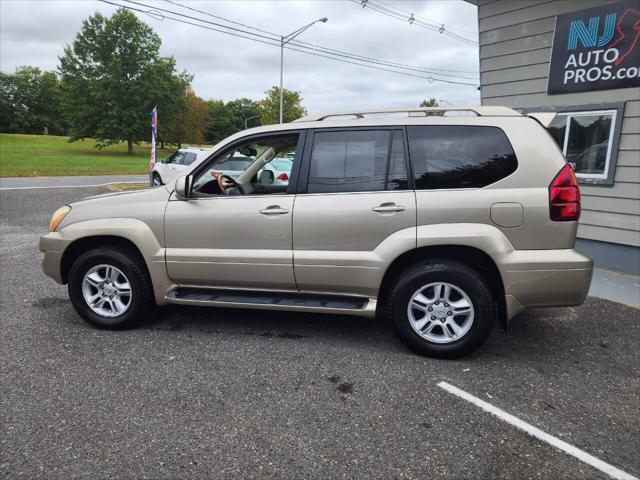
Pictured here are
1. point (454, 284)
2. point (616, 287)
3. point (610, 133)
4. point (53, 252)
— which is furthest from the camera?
point (610, 133)

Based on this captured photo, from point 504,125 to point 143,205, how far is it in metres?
3.02

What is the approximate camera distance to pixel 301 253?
3.58 meters

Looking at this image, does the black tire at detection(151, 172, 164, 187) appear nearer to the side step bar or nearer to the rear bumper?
the side step bar

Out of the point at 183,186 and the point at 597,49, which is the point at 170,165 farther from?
the point at 597,49

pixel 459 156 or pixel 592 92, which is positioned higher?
pixel 592 92

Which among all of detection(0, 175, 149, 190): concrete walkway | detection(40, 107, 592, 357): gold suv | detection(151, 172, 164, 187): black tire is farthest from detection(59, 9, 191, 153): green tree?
detection(40, 107, 592, 357): gold suv

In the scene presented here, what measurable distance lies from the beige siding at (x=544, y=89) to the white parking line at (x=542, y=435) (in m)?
4.46

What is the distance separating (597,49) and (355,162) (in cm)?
476

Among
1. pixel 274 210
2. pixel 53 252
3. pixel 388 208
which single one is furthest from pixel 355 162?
pixel 53 252

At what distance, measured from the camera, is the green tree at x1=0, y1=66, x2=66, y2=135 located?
246ft

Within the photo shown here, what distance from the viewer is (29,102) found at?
3120 inches

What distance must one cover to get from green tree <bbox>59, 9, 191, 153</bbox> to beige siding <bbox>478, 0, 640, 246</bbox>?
43.3 m

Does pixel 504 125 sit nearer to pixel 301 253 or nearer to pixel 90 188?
pixel 301 253

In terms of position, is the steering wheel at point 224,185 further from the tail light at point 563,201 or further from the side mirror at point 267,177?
the tail light at point 563,201
